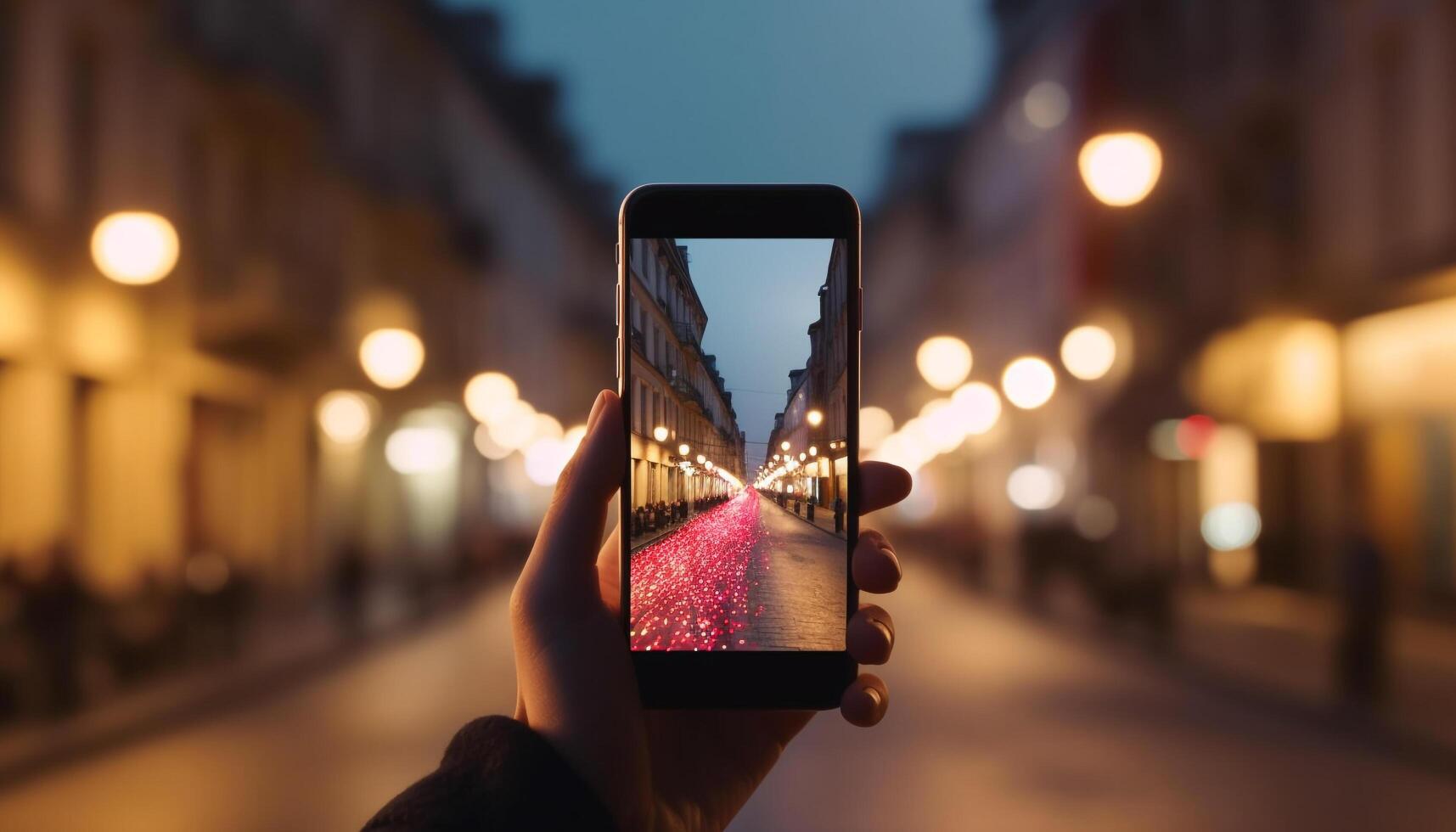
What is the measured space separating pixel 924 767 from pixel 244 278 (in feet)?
58.7

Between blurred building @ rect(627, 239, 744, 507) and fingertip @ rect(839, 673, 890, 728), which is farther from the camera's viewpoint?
blurred building @ rect(627, 239, 744, 507)

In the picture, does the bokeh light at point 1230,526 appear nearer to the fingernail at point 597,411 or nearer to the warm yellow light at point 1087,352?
the warm yellow light at point 1087,352

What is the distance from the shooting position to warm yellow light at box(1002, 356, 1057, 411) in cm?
1814

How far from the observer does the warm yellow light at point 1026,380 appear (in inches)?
714

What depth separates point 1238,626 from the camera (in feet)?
77.4

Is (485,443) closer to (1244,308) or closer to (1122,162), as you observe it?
(1244,308)

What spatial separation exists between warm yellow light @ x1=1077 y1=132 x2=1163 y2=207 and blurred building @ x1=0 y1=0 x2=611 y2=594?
3235 mm

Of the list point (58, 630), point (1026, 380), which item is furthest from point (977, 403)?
point (58, 630)

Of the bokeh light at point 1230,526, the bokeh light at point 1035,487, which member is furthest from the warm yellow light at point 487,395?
Result: the bokeh light at point 1035,487

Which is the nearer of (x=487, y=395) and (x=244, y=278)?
(x=487, y=395)

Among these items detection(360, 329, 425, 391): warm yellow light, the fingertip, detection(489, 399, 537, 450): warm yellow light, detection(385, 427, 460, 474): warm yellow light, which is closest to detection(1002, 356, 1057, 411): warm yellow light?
detection(360, 329, 425, 391): warm yellow light

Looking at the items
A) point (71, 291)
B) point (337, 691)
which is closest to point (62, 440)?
point (71, 291)

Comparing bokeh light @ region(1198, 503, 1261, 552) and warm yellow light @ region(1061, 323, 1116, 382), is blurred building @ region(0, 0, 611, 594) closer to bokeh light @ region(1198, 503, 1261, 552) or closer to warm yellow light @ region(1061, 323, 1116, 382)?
warm yellow light @ region(1061, 323, 1116, 382)

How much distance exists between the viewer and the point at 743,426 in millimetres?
3230
